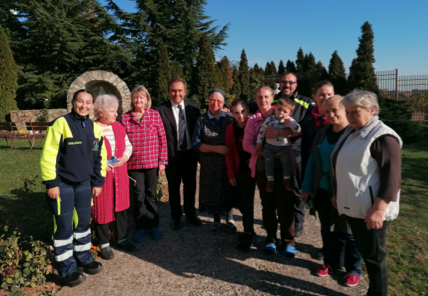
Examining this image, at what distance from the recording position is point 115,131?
Answer: 3428mm

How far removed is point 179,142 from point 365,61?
45.6ft

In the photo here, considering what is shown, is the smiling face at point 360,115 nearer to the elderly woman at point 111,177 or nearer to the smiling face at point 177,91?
the smiling face at point 177,91

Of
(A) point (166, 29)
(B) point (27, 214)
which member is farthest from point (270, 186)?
(A) point (166, 29)

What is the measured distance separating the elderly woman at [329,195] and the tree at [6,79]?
56.3ft

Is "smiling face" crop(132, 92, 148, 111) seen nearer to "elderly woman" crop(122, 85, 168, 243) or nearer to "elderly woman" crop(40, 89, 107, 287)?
"elderly woman" crop(122, 85, 168, 243)

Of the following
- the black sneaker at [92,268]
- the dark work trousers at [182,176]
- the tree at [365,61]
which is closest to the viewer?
the black sneaker at [92,268]

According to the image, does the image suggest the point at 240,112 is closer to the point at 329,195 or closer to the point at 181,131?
the point at 181,131

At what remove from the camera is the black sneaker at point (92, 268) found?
10.1 ft

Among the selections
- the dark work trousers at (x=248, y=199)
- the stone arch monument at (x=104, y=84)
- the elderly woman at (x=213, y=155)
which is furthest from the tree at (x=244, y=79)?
the dark work trousers at (x=248, y=199)

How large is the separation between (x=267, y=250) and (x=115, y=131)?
2150mm

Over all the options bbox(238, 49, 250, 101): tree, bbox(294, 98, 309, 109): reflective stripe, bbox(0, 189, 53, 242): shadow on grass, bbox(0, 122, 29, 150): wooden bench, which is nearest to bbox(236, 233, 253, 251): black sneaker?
bbox(294, 98, 309, 109): reflective stripe

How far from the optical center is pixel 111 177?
3375 millimetres

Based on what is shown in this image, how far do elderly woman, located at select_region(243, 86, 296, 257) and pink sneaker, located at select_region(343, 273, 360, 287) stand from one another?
0.61m

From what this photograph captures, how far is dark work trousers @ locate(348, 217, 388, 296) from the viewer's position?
2.25 m
